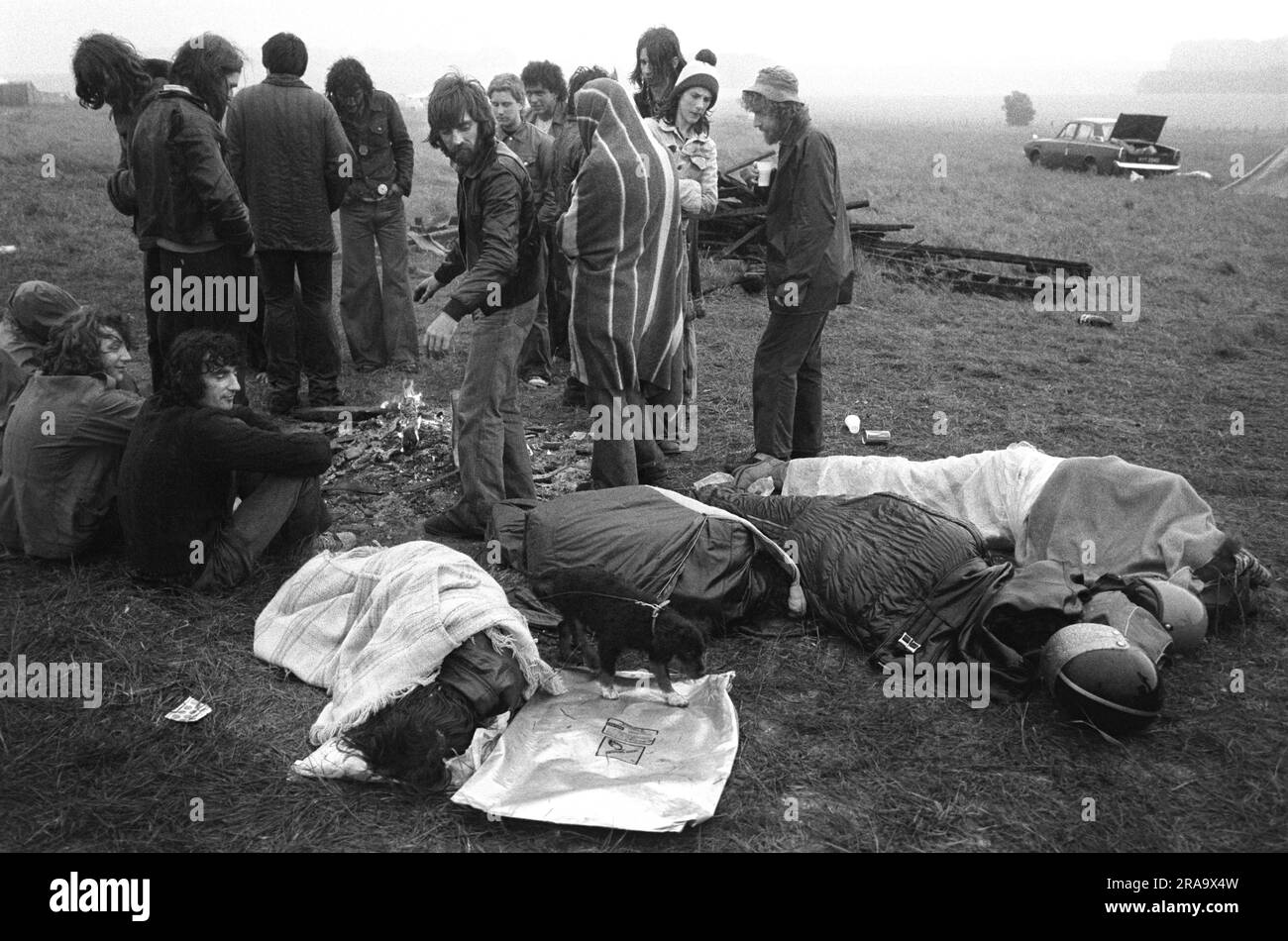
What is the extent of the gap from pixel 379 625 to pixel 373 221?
4267 millimetres

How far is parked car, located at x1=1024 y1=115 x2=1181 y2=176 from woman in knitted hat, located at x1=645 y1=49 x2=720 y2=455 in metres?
17.2

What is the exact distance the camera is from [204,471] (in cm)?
370

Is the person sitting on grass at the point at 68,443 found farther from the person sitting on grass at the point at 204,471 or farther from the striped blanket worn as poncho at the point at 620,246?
the striped blanket worn as poncho at the point at 620,246

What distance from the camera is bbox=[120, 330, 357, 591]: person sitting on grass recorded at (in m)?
3.63

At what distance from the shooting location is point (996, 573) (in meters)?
3.44

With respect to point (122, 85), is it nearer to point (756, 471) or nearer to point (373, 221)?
point (373, 221)

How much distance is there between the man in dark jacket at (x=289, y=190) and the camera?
218 inches

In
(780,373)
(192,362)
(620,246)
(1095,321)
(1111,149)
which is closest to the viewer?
(192,362)

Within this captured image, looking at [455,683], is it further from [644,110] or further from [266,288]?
[644,110]

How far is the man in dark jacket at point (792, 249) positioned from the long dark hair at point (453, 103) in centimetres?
134

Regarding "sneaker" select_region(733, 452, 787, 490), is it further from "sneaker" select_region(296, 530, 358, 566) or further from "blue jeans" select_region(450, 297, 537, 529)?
"sneaker" select_region(296, 530, 358, 566)

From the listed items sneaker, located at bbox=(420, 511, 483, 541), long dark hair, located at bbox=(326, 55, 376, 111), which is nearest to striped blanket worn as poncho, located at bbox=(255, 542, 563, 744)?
sneaker, located at bbox=(420, 511, 483, 541)

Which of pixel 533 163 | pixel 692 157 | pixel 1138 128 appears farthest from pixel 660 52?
pixel 1138 128

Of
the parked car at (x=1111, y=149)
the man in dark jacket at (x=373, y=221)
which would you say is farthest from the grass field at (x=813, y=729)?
the parked car at (x=1111, y=149)
